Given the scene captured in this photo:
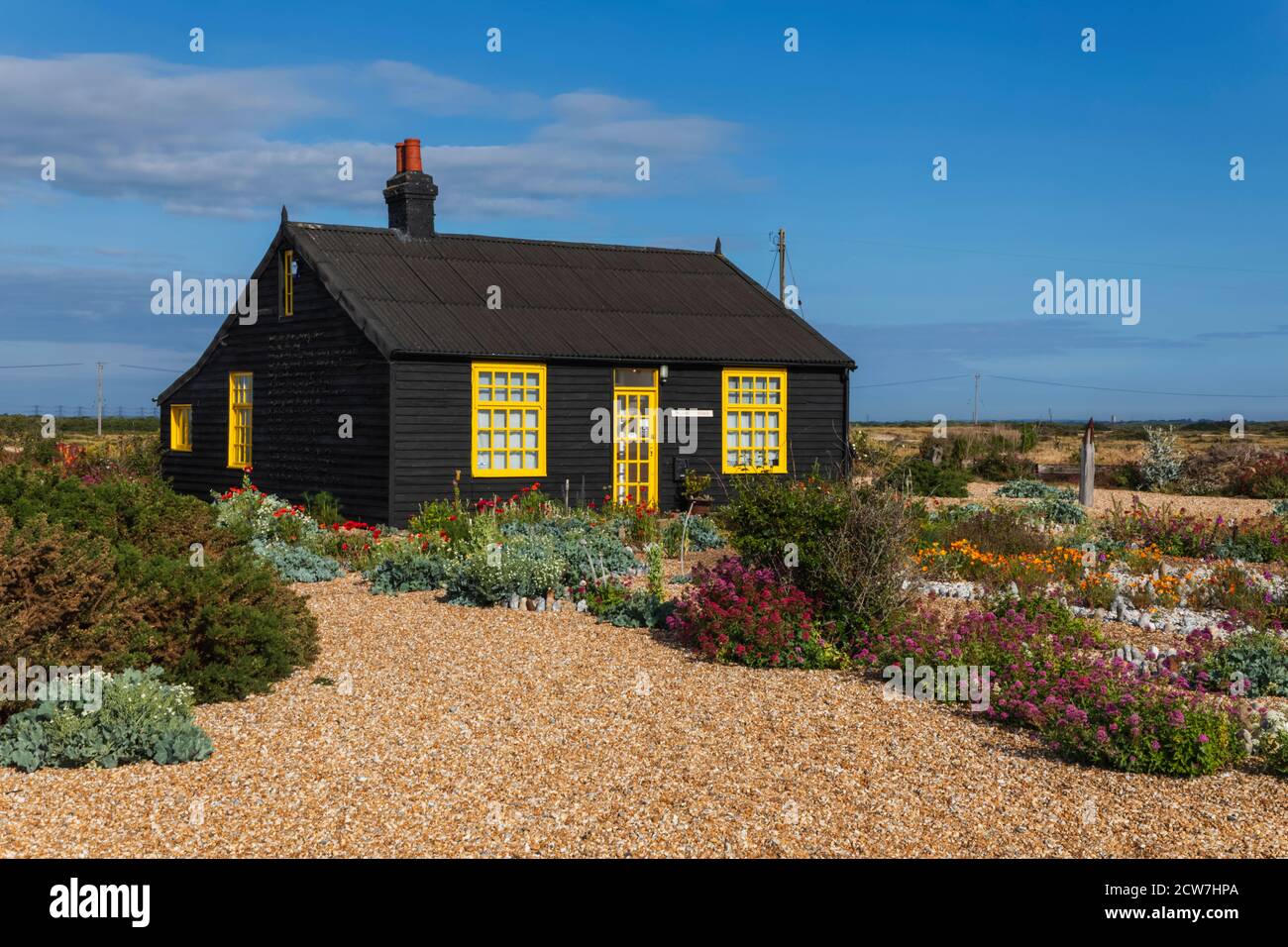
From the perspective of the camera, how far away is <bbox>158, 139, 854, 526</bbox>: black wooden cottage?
1867 cm

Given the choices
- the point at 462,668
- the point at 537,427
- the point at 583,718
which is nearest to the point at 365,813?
the point at 583,718

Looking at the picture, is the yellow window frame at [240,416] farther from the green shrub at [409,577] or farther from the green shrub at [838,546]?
the green shrub at [838,546]

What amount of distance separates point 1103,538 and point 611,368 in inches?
326

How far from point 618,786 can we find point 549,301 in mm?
15742

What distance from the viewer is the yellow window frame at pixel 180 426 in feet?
79.4

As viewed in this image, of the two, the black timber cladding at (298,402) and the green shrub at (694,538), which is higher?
the black timber cladding at (298,402)

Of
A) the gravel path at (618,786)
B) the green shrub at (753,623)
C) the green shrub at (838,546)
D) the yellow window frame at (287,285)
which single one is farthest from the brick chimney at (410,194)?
the gravel path at (618,786)

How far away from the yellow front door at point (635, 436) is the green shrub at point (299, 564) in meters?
7.21

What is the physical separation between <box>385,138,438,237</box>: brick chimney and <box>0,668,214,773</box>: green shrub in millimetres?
15962

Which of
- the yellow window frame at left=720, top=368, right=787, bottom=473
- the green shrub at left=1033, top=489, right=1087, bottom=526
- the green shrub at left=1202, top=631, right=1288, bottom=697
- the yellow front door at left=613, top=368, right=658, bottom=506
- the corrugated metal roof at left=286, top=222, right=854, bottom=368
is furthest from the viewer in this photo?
the yellow window frame at left=720, top=368, right=787, bottom=473

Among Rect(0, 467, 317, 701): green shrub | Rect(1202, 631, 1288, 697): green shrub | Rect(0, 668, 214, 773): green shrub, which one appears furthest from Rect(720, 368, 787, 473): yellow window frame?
Rect(0, 668, 214, 773): green shrub

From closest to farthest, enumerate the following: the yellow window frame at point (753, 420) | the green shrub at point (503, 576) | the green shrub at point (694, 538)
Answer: the green shrub at point (503, 576)
the green shrub at point (694, 538)
the yellow window frame at point (753, 420)

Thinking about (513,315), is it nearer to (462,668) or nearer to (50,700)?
(462,668)

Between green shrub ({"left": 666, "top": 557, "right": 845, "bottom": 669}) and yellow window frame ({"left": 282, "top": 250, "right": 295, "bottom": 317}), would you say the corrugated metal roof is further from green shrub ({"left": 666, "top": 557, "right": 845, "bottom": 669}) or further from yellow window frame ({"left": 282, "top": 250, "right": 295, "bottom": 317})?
green shrub ({"left": 666, "top": 557, "right": 845, "bottom": 669})
